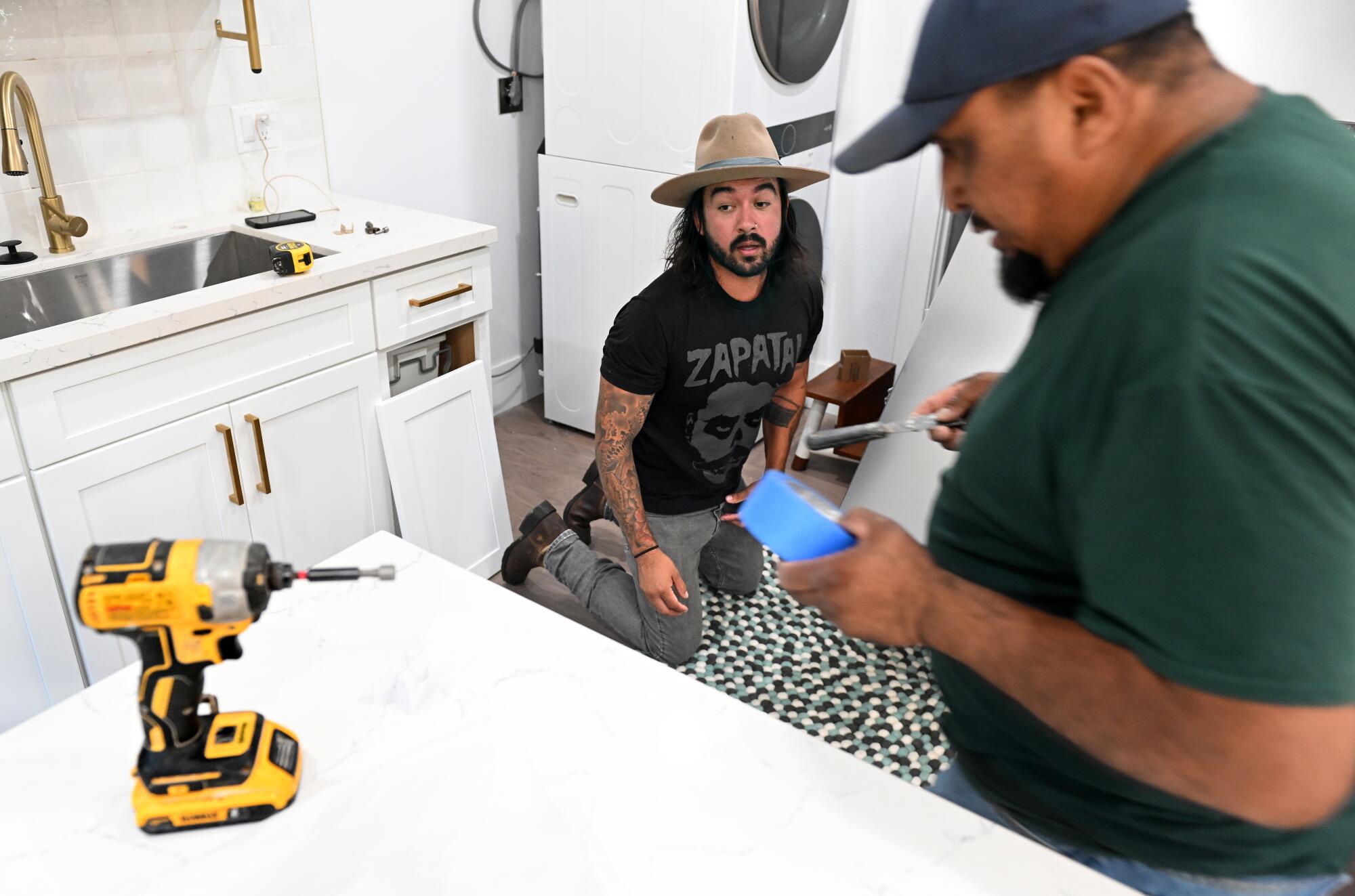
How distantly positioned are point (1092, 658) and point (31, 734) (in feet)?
3.37

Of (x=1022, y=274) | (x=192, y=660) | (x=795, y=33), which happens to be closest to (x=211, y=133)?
(x=795, y=33)

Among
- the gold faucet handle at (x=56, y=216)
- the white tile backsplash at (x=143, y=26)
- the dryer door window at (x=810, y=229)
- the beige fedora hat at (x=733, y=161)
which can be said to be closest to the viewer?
the beige fedora hat at (x=733, y=161)

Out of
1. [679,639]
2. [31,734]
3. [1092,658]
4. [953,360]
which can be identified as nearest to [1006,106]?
[1092,658]

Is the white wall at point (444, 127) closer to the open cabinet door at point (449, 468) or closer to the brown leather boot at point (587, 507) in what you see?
the open cabinet door at point (449, 468)

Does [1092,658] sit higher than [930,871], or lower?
higher

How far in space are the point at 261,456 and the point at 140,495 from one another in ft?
0.85

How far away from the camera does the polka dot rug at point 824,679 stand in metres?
2.13

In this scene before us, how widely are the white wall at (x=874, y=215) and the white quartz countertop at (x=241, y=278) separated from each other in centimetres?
161

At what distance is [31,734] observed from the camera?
0.98 m

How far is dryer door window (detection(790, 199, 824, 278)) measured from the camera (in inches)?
123

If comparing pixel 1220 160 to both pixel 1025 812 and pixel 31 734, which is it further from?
pixel 31 734

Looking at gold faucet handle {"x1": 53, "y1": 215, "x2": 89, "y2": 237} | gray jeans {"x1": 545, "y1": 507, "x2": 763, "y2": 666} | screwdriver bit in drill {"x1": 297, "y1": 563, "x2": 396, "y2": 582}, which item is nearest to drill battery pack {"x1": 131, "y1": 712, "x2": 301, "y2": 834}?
screwdriver bit in drill {"x1": 297, "y1": 563, "x2": 396, "y2": 582}

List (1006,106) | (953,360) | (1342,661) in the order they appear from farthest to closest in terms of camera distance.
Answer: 1. (953,360)
2. (1006,106)
3. (1342,661)

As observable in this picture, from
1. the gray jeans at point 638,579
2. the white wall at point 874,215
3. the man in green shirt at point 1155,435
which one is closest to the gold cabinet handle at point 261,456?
the gray jeans at point 638,579
